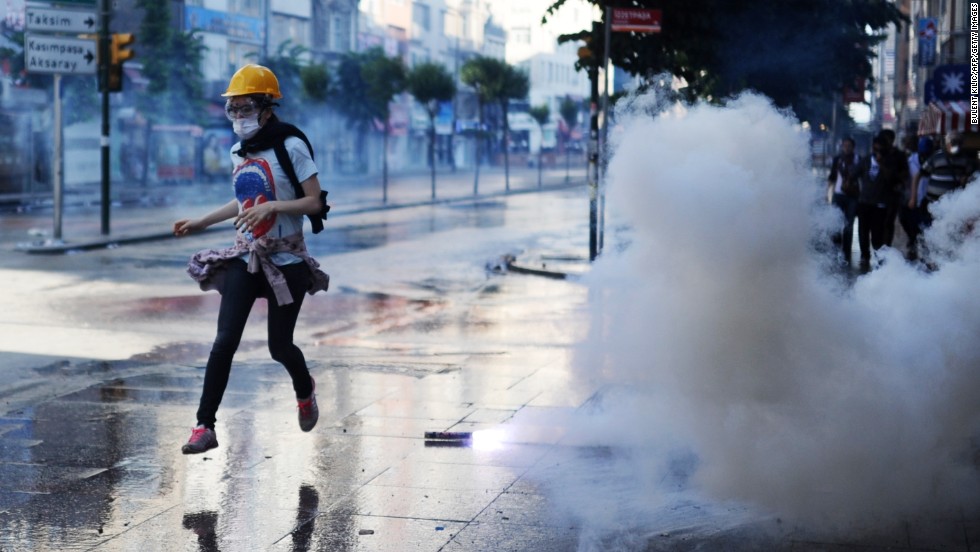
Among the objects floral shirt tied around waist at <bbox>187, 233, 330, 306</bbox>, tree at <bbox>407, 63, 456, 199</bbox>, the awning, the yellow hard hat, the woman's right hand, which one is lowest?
floral shirt tied around waist at <bbox>187, 233, 330, 306</bbox>

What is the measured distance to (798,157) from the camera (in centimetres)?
512

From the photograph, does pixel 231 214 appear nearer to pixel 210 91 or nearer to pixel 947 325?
pixel 947 325

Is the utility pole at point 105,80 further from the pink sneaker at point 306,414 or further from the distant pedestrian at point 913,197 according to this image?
the pink sneaker at point 306,414

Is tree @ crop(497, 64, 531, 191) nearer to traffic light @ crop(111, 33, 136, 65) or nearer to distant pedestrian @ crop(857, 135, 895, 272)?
traffic light @ crop(111, 33, 136, 65)

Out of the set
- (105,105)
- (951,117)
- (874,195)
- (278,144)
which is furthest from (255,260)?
(105,105)

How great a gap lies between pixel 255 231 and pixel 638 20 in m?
9.33

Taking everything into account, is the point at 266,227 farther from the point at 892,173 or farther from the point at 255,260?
the point at 892,173

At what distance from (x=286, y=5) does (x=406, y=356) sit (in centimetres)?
5308

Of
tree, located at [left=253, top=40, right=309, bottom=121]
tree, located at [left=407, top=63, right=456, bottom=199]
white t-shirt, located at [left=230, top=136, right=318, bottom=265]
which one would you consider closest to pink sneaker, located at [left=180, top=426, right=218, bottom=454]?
white t-shirt, located at [left=230, top=136, right=318, bottom=265]

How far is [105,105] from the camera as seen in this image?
70.1 feet

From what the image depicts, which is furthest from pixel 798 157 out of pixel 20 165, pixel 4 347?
pixel 20 165

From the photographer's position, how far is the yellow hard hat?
5859mm

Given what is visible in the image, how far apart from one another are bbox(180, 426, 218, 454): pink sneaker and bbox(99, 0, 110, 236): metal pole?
15.7m

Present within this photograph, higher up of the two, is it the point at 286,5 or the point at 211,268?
the point at 286,5
